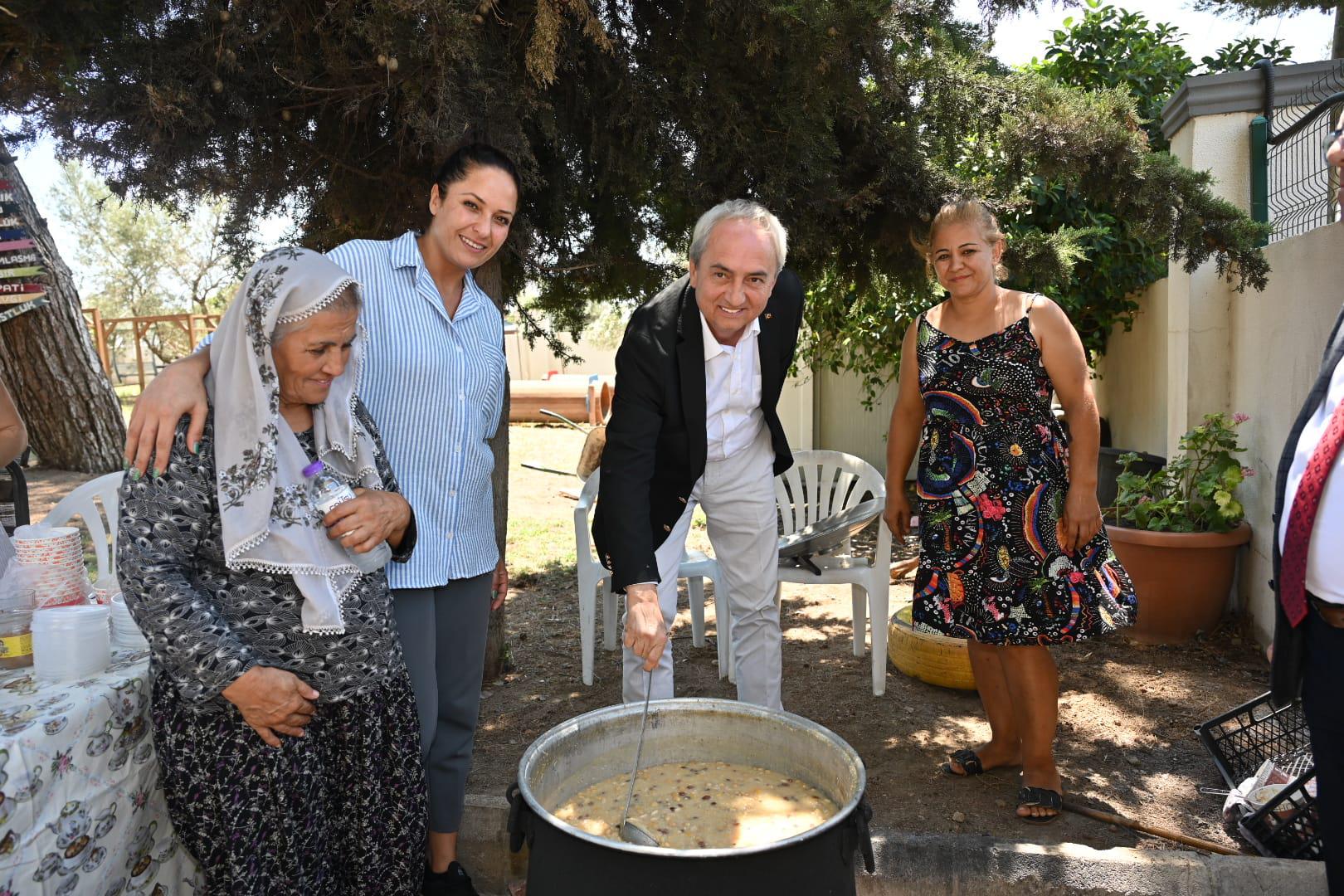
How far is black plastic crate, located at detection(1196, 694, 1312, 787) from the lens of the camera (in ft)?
10.4

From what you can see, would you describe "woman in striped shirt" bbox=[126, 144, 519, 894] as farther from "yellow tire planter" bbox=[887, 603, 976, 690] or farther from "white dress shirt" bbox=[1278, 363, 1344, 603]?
"yellow tire planter" bbox=[887, 603, 976, 690]

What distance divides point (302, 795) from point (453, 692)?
0.56 metres

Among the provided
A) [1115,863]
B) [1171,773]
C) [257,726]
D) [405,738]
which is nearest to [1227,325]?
[1171,773]

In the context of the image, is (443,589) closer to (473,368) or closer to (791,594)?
(473,368)

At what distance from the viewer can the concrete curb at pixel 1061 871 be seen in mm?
2561

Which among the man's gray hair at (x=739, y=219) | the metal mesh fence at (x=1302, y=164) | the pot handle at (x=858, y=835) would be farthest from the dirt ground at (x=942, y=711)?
the metal mesh fence at (x=1302, y=164)

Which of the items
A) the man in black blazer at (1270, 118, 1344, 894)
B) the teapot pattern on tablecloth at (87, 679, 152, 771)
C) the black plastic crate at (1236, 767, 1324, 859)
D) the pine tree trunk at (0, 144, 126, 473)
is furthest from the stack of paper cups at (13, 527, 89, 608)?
the pine tree trunk at (0, 144, 126, 473)

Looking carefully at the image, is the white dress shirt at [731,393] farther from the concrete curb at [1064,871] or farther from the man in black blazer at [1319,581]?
the man in black blazer at [1319,581]

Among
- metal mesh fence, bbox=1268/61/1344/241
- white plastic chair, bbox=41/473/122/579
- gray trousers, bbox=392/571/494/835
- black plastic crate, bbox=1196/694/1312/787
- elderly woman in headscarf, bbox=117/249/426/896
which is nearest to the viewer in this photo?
elderly woman in headscarf, bbox=117/249/426/896

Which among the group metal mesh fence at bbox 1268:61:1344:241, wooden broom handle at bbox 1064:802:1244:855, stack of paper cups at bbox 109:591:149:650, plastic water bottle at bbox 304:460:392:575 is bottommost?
wooden broom handle at bbox 1064:802:1244:855

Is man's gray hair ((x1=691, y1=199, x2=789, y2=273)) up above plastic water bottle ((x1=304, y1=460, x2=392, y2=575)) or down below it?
above

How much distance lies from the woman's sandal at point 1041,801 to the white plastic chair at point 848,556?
112cm

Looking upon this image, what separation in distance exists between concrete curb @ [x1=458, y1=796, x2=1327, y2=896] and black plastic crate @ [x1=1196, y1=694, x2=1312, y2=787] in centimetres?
59

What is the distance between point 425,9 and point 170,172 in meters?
→ 1.16
